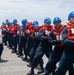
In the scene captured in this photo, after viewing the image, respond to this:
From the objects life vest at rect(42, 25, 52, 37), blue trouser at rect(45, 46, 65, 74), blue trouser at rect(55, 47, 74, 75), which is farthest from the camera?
life vest at rect(42, 25, 52, 37)

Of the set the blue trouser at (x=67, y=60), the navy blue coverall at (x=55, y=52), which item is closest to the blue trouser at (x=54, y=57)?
the navy blue coverall at (x=55, y=52)

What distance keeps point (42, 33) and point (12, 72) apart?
205 cm

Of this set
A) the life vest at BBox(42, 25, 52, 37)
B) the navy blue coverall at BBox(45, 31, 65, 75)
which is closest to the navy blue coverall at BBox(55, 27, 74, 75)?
the navy blue coverall at BBox(45, 31, 65, 75)

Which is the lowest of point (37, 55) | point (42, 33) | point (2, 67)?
point (2, 67)

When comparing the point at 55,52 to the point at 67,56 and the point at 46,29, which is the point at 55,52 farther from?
the point at 46,29

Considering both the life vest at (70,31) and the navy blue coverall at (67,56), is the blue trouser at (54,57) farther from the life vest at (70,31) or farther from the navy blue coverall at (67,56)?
the life vest at (70,31)

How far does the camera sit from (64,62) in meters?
7.30

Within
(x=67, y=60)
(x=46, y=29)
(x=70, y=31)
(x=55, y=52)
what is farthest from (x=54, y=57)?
(x=70, y=31)

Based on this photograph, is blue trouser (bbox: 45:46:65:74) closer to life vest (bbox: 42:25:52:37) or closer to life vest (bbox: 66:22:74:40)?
life vest (bbox: 42:25:52:37)

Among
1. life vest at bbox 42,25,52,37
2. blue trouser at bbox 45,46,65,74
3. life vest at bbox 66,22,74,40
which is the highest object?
life vest at bbox 66,22,74,40

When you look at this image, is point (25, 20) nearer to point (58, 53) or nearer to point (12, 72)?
point (12, 72)

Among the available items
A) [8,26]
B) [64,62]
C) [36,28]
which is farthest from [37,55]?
[8,26]

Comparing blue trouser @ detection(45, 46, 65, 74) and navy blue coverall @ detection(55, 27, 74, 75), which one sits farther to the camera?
blue trouser @ detection(45, 46, 65, 74)

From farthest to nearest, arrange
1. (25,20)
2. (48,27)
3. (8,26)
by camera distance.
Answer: (8,26)
(25,20)
(48,27)
